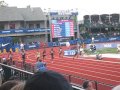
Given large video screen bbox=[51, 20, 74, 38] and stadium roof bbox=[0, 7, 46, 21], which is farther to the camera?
stadium roof bbox=[0, 7, 46, 21]

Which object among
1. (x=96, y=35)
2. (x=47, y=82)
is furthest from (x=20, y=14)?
(x=47, y=82)

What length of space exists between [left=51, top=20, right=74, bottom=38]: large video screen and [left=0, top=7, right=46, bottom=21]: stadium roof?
18.5 m

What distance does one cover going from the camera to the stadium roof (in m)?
56.2

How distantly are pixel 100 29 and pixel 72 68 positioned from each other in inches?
1547

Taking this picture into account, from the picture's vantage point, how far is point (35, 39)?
54.2 m

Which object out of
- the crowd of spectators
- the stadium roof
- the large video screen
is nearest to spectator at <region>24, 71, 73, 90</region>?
the large video screen

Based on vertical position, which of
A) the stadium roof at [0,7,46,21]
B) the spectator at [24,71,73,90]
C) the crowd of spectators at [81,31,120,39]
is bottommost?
the spectator at [24,71,73,90]

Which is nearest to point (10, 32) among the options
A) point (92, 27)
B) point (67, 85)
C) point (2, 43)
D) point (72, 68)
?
point (2, 43)

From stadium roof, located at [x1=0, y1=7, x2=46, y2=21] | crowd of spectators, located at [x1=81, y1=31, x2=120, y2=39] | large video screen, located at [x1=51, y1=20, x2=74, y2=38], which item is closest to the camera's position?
large video screen, located at [x1=51, y1=20, x2=74, y2=38]

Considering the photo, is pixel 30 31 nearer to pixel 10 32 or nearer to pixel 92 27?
pixel 10 32

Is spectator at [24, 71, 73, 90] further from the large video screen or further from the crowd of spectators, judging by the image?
the crowd of spectators

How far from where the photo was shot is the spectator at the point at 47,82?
7.39ft

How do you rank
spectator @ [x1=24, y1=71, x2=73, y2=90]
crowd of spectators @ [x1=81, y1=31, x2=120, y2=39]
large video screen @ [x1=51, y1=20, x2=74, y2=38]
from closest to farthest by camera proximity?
spectator @ [x1=24, y1=71, x2=73, y2=90] → large video screen @ [x1=51, y1=20, x2=74, y2=38] → crowd of spectators @ [x1=81, y1=31, x2=120, y2=39]

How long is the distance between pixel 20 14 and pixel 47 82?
56631 mm
